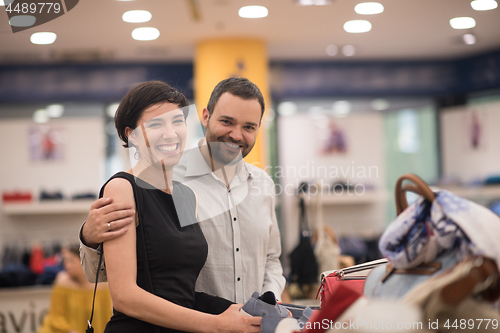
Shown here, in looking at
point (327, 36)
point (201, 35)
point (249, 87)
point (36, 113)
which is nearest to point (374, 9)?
point (327, 36)

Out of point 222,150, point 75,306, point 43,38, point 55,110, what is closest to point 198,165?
point 222,150

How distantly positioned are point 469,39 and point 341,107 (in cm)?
178

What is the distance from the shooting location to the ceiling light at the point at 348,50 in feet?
17.7

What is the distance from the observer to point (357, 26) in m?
4.56

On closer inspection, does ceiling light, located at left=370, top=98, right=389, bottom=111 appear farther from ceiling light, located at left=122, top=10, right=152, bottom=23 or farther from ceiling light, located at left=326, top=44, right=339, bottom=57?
ceiling light, located at left=122, top=10, right=152, bottom=23

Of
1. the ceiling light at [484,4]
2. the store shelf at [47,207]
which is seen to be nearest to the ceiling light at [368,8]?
the ceiling light at [484,4]

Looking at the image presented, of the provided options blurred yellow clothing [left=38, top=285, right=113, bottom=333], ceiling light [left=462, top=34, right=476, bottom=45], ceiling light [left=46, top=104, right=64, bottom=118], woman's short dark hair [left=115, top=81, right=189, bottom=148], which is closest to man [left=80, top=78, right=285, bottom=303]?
woman's short dark hair [left=115, top=81, right=189, bottom=148]

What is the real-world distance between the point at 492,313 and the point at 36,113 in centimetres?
588

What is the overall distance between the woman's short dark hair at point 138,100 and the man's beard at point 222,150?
319 mm

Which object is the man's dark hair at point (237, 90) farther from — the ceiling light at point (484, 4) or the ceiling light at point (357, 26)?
the ceiling light at point (484, 4)

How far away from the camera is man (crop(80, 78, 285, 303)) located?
162 centimetres

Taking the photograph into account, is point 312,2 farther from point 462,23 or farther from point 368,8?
point 462,23

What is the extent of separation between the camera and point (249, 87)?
165 cm

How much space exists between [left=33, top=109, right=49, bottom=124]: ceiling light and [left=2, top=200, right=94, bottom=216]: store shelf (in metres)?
1.12
